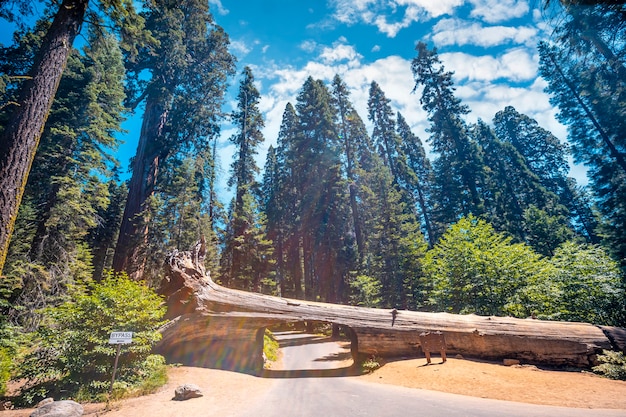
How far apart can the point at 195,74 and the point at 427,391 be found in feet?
73.0

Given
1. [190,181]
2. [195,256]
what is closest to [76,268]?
[195,256]

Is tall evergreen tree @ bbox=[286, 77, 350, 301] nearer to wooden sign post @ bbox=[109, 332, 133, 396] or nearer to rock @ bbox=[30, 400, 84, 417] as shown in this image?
wooden sign post @ bbox=[109, 332, 133, 396]

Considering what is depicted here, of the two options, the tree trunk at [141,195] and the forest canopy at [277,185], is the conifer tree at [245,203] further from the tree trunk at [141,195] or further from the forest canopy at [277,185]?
the tree trunk at [141,195]

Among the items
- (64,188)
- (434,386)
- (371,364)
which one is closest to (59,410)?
(434,386)

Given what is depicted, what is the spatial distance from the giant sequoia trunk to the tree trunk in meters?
9.94

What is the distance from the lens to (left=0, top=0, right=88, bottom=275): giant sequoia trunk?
511 cm

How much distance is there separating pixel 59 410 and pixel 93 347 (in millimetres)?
2999

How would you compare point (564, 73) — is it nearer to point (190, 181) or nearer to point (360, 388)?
point (360, 388)

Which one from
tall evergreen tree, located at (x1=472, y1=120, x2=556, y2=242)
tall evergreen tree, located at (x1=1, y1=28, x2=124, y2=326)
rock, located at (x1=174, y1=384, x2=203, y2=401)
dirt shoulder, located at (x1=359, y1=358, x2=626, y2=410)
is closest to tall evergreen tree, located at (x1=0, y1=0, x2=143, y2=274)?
rock, located at (x1=174, y1=384, x2=203, y2=401)

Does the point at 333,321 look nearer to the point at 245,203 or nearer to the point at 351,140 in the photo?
the point at 245,203

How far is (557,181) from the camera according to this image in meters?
39.7

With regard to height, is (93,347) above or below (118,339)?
below

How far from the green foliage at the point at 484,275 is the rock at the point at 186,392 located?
1376 centimetres

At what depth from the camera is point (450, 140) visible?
1190 inches
